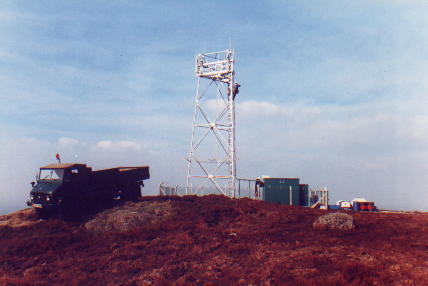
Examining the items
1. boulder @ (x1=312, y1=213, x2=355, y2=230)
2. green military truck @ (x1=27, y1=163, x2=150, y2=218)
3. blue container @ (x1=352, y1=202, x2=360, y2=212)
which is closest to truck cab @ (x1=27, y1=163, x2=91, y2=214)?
green military truck @ (x1=27, y1=163, x2=150, y2=218)

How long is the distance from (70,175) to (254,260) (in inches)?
527

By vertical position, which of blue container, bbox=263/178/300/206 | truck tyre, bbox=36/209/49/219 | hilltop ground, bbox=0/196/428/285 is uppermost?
blue container, bbox=263/178/300/206

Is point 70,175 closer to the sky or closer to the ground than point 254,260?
→ closer to the sky

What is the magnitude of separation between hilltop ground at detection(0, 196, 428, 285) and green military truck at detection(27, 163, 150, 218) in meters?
1.17

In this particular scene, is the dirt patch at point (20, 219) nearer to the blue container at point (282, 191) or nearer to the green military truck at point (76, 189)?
the green military truck at point (76, 189)

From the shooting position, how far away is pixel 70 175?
20.8m

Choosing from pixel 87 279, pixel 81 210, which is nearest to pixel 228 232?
pixel 87 279

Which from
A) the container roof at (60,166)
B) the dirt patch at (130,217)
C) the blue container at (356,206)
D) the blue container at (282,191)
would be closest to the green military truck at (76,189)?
the container roof at (60,166)

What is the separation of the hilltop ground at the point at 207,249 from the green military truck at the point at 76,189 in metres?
1.17

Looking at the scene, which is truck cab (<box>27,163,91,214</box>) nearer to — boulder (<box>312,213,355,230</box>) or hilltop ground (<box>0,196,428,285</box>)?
hilltop ground (<box>0,196,428,285</box>)

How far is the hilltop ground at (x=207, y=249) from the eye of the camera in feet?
35.2

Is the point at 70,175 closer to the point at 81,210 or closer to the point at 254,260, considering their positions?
the point at 81,210

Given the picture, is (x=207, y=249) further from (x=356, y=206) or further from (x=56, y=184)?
(x=356, y=206)

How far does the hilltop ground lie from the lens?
35.2 ft
